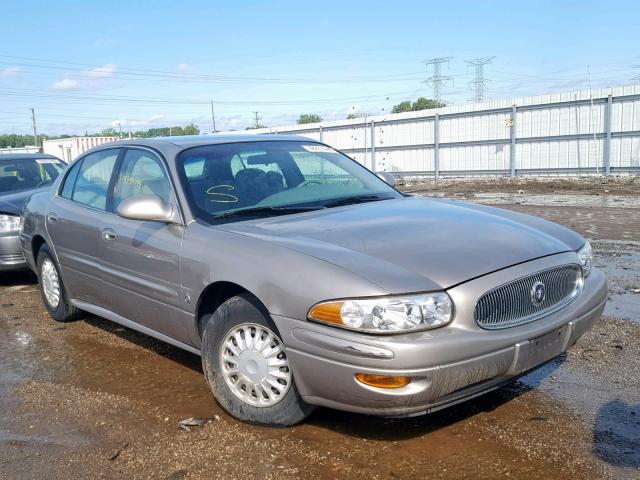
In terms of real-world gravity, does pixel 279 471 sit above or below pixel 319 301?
below

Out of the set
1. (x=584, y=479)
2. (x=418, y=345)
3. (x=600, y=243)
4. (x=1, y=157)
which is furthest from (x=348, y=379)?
(x=1, y=157)

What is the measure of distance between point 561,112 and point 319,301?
20153mm

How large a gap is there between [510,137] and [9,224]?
18427 millimetres

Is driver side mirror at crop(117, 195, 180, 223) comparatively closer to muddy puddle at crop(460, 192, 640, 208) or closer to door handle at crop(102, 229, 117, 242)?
door handle at crop(102, 229, 117, 242)

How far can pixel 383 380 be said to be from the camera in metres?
2.80

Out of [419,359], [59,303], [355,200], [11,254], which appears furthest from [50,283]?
[419,359]

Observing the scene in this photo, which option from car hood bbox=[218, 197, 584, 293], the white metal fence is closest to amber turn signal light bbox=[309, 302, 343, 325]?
car hood bbox=[218, 197, 584, 293]

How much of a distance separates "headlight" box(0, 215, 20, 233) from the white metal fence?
37.7 ft

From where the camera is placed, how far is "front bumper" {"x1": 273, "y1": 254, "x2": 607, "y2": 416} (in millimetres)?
2758

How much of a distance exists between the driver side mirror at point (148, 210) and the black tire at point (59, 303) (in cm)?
193

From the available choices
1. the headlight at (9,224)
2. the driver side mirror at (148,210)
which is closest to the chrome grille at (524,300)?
the driver side mirror at (148,210)

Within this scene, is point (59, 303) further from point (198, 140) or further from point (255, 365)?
point (255, 365)

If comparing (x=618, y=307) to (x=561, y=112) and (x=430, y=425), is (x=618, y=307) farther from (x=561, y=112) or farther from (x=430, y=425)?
(x=561, y=112)

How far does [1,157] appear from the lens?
8.95m
